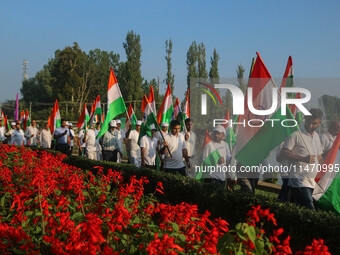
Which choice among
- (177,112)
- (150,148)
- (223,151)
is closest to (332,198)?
(223,151)

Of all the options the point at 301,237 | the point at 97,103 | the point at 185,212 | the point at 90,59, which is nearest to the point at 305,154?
the point at 301,237

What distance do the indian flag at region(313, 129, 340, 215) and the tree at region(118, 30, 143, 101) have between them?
39.9 meters

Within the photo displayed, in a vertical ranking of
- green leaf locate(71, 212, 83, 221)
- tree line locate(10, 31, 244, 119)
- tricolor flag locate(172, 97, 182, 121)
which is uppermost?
tree line locate(10, 31, 244, 119)

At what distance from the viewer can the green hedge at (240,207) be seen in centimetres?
405

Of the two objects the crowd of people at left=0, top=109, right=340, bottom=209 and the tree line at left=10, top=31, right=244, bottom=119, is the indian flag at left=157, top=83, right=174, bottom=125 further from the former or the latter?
the tree line at left=10, top=31, right=244, bottom=119

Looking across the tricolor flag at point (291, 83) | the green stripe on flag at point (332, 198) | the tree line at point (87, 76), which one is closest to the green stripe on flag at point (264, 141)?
the tricolor flag at point (291, 83)

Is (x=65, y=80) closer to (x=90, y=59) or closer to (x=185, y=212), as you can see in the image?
(x=90, y=59)

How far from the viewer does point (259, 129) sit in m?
6.04

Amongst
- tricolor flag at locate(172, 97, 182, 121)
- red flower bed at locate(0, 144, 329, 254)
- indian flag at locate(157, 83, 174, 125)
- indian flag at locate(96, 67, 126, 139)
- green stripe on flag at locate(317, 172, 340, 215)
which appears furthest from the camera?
tricolor flag at locate(172, 97, 182, 121)

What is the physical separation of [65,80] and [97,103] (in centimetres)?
3750

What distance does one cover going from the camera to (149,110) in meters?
9.26

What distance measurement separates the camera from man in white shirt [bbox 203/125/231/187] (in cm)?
662

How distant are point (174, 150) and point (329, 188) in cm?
323

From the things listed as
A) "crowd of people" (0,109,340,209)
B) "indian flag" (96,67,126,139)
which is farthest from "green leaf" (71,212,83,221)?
"indian flag" (96,67,126,139)
